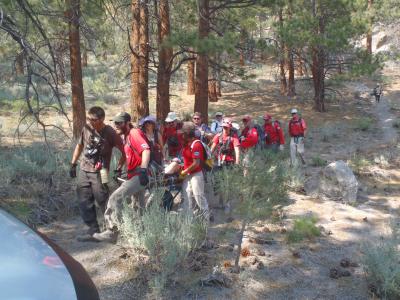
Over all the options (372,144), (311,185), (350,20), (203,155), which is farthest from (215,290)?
(350,20)

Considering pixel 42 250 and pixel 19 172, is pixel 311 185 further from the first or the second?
pixel 42 250

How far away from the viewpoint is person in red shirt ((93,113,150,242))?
17.1 feet

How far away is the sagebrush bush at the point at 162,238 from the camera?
4.26 meters

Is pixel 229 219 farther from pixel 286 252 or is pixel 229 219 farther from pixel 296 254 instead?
pixel 296 254

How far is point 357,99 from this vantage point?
25.2 meters

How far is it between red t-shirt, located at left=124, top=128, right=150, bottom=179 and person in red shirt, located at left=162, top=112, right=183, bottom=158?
2.10 meters

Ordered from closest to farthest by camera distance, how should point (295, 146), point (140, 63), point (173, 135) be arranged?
point (173, 135) → point (295, 146) → point (140, 63)

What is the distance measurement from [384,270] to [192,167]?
8.50 feet

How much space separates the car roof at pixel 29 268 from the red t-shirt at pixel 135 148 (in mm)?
2777

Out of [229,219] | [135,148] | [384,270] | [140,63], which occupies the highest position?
[140,63]

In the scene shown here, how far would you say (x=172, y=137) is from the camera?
305 inches

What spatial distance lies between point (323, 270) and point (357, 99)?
21.8 meters

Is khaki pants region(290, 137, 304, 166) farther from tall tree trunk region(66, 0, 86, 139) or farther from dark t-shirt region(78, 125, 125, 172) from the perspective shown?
dark t-shirt region(78, 125, 125, 172)

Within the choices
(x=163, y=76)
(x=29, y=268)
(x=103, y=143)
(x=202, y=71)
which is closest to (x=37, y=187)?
(x=103, y=143)
